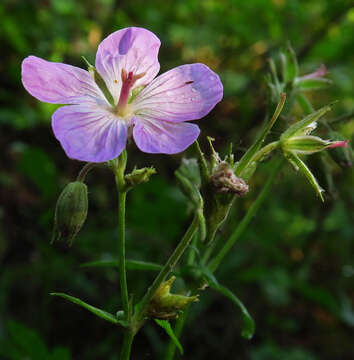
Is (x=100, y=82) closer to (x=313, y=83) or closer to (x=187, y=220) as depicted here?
(x=313, y=83)

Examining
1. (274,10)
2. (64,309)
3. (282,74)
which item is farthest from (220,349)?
(274,10)

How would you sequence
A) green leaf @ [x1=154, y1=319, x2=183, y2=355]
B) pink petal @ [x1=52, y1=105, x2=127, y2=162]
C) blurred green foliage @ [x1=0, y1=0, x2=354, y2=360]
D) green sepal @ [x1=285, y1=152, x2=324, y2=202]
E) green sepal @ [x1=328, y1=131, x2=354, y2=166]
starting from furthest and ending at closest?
blurred green foliage @ [x1=0, y1=0, x2=354, y2=360] < green sepal @ [x1=328, y1=131, x2=354, y2=166] < green leaf @ [x1=154, y1=319, x2=183, y2=355] < green sepal @ [x1=285, y1=152, x2=324, y2=202] < pink petal @ [x1=52, y1=105, x2=127, y2=162]

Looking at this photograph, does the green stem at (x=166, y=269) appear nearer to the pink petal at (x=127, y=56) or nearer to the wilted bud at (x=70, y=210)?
the wilted bud at (x=70, y=210)

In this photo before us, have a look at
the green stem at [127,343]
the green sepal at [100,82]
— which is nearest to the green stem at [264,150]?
the green sepal at [100,82]

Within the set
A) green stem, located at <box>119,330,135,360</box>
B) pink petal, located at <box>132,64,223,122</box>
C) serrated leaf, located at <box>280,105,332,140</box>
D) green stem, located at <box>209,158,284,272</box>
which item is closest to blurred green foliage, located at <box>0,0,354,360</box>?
green stem, located at <box>209,158,284,272</box>

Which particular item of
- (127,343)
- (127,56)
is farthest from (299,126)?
(127,343)

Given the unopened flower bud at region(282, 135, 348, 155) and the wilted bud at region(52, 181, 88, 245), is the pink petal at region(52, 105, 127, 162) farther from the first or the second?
the unopened flower bud at region(282, 135, 348, 155)
